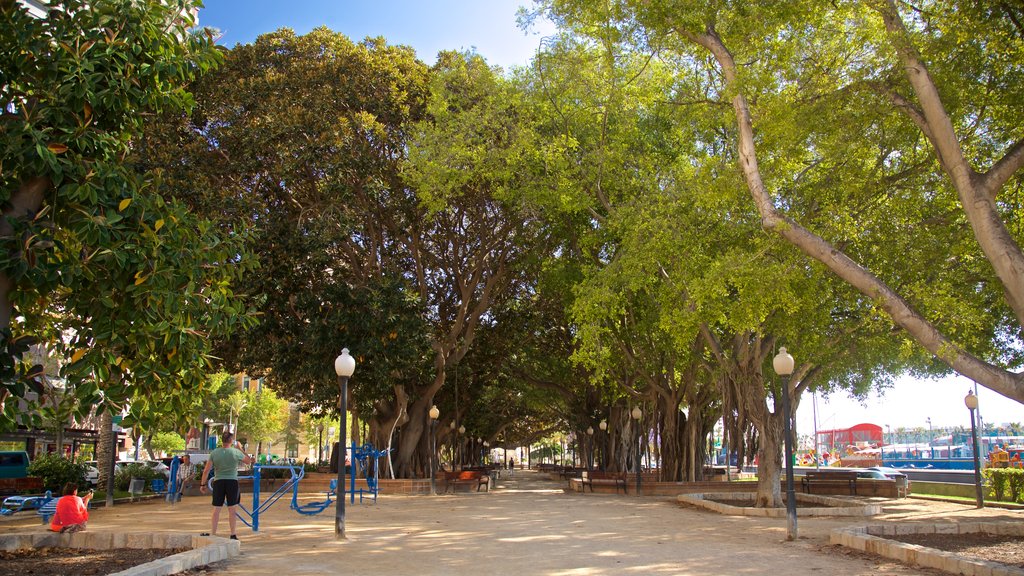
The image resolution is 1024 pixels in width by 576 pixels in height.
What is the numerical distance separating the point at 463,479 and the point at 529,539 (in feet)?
50.7

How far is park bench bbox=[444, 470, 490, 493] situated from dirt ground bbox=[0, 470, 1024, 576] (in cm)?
719

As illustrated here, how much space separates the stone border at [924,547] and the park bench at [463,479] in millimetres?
16840

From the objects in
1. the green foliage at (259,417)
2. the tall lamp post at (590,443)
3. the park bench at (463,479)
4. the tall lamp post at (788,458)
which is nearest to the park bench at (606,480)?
the park bench at (463,479)

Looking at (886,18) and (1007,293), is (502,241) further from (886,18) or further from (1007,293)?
(1007,293)

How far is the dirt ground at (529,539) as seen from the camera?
9.09 metres

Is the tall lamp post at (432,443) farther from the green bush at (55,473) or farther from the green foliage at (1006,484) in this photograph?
the green foliage at (1006,484)

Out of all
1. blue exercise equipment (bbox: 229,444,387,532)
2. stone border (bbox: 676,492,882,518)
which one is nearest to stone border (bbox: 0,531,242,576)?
blue exercise equipment (bbox: 229,444,387,532)

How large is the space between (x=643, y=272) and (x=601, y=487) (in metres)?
11.9

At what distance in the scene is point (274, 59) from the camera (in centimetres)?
2150

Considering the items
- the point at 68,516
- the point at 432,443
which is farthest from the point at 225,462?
the point at 432,443

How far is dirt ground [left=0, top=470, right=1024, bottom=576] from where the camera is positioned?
9.09 m

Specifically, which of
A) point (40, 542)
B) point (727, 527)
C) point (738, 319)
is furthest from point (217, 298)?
point (727, 527)

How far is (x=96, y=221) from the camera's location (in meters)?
6.59

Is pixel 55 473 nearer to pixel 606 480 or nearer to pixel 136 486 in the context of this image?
pixel 136 486
